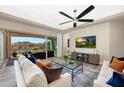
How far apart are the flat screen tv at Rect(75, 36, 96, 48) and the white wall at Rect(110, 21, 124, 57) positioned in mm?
1006

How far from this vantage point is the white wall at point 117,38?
207 inches

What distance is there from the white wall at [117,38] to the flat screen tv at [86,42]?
3.30ft

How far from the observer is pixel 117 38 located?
5312 millimetres

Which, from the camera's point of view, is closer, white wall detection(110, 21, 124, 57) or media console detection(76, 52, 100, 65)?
white wall detection(110, 21, 124, 57)

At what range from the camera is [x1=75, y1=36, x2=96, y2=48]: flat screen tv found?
601 cm

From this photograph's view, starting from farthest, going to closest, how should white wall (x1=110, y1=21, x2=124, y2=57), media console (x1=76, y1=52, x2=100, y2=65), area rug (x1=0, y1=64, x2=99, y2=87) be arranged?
media console (x1=76, y1=52, x2=100, y2=65)
white wall (x1=110, y1=21, x2=124, y2=57)
area rug (x1=0, y1=64, x2=99, y2=87)

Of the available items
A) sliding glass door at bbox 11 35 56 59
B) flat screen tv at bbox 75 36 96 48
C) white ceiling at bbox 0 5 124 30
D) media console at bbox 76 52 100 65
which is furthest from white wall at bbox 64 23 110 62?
sliding glass door at bbox 11 35 56 59

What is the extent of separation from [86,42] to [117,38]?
5.78ft

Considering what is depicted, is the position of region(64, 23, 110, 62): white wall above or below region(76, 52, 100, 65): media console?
above

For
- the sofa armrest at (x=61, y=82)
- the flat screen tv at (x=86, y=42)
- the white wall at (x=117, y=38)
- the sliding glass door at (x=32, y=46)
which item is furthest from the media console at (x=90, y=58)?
the sofa armrest at (x=61, y=82)

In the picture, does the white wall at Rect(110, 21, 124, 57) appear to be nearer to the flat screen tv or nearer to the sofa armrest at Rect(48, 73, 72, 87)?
the flat screen tv

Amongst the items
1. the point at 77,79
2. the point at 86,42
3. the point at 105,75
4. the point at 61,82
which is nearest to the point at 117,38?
the point at 86,42

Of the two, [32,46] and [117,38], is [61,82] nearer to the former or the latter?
[117,38]

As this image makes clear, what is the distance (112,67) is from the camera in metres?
2.78
